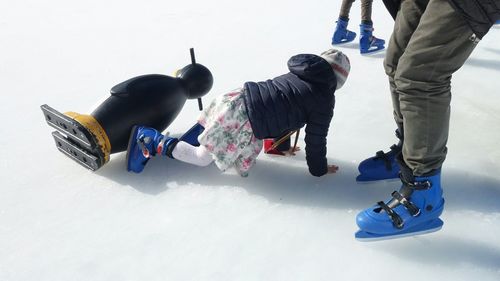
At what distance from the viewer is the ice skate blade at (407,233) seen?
1.33m

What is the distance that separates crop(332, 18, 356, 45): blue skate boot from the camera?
315cm

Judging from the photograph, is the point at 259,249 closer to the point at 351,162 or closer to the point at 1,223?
the point at 351,162

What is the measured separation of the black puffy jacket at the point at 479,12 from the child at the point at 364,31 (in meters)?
2.00

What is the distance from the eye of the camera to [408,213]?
1.31 metres

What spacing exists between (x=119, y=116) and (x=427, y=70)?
1.13 metres

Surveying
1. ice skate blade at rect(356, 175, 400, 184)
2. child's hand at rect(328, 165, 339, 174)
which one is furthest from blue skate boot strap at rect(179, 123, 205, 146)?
ice skate blade at rect(356, 175, 400, 184)

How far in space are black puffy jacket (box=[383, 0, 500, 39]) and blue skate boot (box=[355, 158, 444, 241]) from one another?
1.42 feet

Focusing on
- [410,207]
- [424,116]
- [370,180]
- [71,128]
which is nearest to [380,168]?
[370,180]

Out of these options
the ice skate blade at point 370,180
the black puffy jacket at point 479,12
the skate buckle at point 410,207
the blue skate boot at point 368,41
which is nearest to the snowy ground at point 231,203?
the ice skate blade at point 370,180

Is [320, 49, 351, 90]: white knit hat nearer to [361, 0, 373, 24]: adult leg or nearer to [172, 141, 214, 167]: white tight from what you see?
[172, 141, 214, 167]: white tight

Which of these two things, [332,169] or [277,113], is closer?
[277,113]

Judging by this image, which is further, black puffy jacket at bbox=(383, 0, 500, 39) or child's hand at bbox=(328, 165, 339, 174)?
child's hand at bbox=(328, 165, 339, 174)

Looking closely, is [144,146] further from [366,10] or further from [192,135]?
[366,10]

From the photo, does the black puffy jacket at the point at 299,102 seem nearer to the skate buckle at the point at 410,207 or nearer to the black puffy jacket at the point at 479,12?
the skate buckle at the point at 410,207
